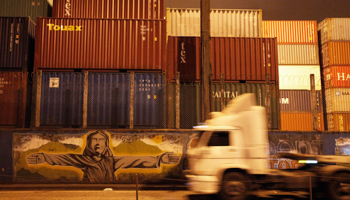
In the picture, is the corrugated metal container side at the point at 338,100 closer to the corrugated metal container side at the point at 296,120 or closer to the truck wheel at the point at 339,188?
the corrugated metal container side at the point at 296,120

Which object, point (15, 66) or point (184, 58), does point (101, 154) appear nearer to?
point (15, 66)

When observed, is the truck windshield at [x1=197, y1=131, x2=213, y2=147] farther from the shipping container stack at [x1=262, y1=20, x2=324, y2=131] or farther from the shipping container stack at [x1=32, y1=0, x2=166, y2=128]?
the shipping container stack at [x1=262, y1=20, x2=324, y2=131]

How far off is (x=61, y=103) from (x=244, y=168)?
8.69 m

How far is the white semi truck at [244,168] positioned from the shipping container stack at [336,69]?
14.3 metres

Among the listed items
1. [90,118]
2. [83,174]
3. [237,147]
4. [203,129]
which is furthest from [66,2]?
[237,147]

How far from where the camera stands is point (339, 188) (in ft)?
25.4

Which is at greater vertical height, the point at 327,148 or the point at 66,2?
the point at 66,2

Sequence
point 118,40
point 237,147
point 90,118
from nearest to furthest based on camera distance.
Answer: point 237,147
point 90,118
point 118,40

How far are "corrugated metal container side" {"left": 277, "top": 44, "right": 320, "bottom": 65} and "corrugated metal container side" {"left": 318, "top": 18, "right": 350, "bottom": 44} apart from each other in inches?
53.1

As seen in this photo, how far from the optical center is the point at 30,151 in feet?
39.4

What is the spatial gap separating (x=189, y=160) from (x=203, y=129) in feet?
3.24

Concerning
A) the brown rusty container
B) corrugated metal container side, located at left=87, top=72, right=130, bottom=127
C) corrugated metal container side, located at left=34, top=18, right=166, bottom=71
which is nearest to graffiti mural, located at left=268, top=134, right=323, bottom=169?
the brown rusty container

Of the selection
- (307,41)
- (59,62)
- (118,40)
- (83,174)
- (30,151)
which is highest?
(307,41)

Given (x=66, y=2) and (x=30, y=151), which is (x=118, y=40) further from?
(x=30, y=151)
